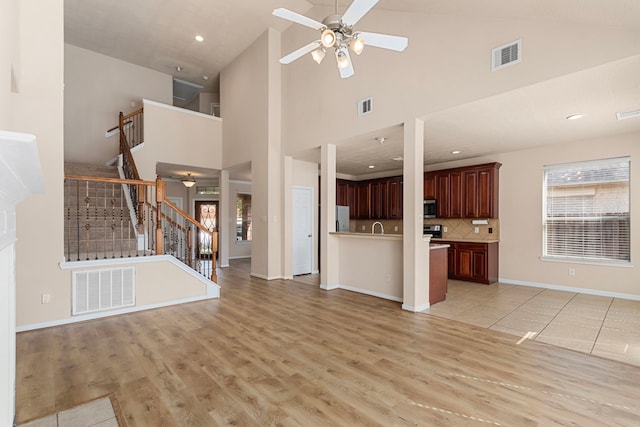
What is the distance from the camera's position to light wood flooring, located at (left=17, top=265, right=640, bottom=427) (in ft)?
6.87

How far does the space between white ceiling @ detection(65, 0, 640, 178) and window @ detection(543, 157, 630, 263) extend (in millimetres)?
668

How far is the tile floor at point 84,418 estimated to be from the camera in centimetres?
200

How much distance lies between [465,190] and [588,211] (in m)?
2.06

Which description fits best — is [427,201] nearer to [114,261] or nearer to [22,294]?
[114,261]

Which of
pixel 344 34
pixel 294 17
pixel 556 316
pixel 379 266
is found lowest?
pixel 556 316

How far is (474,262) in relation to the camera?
20.6ft

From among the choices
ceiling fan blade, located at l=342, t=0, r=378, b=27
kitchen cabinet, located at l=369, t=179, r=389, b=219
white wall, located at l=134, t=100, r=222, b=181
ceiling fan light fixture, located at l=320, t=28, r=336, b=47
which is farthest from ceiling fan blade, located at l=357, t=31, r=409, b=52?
white wall, located at l=134, t=100, r=222, b=181

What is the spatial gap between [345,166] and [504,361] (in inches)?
222

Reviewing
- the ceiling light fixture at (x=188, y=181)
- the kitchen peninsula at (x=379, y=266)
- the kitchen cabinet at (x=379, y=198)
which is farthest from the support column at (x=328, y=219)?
the ceiling light fixture at (x=188, y=181)

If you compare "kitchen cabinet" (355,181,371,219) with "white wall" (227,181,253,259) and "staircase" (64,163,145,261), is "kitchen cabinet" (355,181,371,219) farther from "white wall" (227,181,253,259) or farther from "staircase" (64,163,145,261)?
"staircase" (64,163,145,261)

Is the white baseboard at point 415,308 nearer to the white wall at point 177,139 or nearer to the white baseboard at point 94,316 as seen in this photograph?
the white baseboard at point 94,316

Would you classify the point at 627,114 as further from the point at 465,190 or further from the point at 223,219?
the point at 223,219

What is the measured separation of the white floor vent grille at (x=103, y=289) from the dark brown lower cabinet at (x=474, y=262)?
19.6 feet

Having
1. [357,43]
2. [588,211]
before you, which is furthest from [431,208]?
[357,43]
